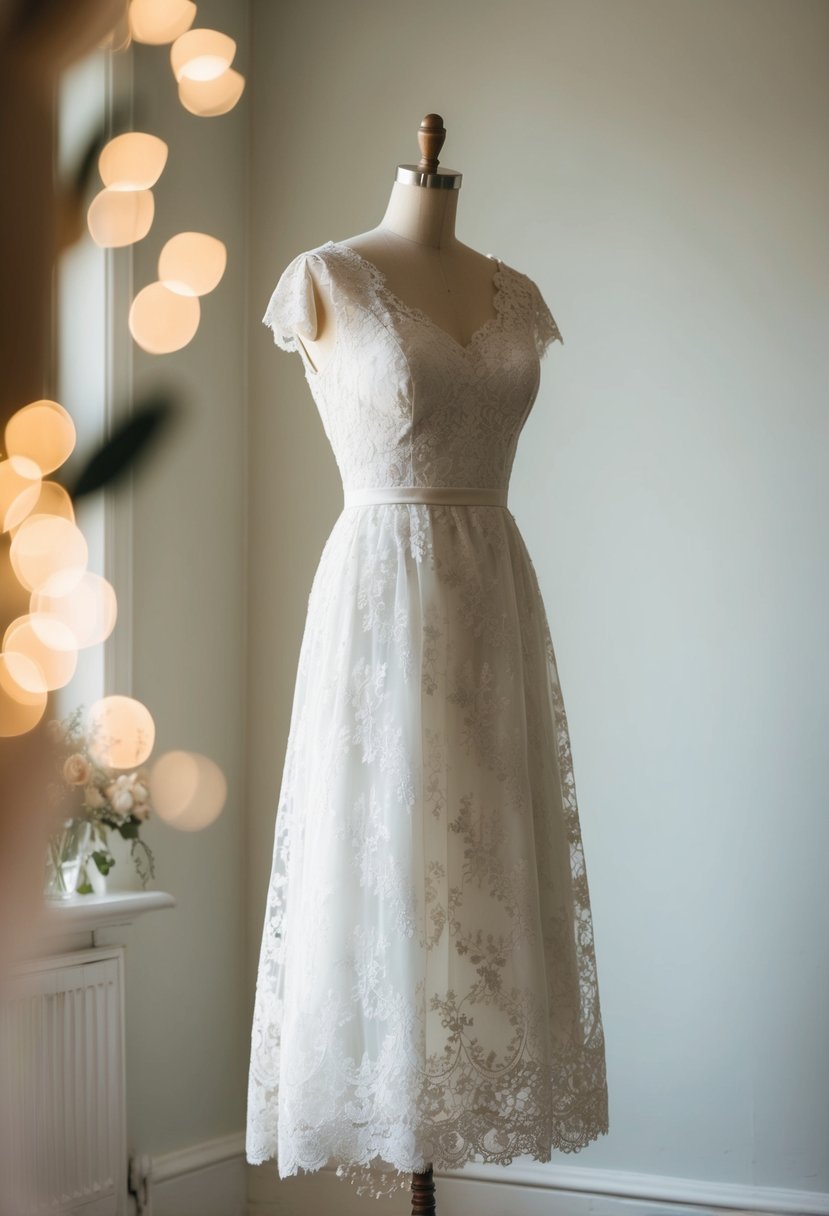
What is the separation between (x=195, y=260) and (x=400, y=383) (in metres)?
1.23

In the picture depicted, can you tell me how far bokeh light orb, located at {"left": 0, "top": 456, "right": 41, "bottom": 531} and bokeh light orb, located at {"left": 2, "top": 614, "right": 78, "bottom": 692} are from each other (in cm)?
2

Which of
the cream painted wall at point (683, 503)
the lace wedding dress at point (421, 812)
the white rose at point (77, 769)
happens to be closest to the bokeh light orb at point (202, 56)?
the cream painted wall at point (683, 503)

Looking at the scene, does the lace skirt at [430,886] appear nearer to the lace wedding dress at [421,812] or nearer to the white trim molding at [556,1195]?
the lace wedding dress at [421,812]

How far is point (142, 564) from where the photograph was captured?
2736 millimetres

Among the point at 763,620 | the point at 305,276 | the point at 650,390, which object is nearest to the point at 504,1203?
the point at 763,620

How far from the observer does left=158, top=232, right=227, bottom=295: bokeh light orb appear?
265 centimetres

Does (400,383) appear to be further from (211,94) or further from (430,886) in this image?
(211,94)

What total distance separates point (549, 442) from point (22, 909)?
2.59 metres

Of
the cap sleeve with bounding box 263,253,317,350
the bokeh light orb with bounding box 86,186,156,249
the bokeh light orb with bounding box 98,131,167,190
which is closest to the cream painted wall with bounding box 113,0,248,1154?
the cap sleeve with bounding box 263,253,317,350

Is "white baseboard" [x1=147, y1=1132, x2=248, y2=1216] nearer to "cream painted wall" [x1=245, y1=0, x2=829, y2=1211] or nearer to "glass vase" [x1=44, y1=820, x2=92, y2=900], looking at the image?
"cream painted wall" [x1=245, y1=0, x2=829, y2=1211]

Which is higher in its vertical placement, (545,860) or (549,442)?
(549,442)

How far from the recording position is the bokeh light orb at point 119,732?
248 centimetres

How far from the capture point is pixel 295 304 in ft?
6.05

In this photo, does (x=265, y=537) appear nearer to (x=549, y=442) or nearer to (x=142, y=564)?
(x=142, y=564)
